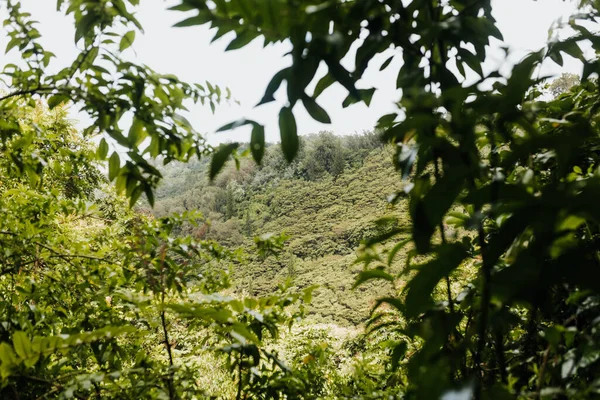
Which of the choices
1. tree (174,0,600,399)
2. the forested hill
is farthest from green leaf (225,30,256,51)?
the forested hill

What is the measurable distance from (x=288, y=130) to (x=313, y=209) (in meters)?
32.1

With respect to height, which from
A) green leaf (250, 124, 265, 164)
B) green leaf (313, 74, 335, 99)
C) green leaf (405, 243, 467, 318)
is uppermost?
green leaf (313, 74, 335, 99)

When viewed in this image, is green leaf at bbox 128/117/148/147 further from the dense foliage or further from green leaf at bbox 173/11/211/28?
green leaf at bbox 173/11/211/28

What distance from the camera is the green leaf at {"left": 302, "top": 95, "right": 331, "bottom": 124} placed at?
488 millimetres

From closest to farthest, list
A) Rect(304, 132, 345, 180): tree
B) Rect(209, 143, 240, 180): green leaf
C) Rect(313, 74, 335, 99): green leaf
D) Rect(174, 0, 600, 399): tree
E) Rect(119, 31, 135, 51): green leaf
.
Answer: Rect(174, 0, 600, 399): tree, Rect(209, 143, 240, 180): green leaf, Rect(313, 74, 335, 99): green leaf, Rect(119, 31, 135, 51): green leaf, Rect(304, 132, 345, 180): tree

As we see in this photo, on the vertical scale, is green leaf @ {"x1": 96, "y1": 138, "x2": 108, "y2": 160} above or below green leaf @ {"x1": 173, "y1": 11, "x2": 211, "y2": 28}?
below

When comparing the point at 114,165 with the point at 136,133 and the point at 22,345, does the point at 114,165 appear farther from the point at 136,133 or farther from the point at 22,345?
the point at 22,345

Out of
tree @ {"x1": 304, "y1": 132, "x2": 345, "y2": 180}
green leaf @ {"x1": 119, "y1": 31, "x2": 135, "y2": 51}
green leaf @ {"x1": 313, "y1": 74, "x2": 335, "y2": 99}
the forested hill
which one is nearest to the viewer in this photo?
green leaf @ {"x1": 313, "y1": 74, "x2": 335, "y2": 99}

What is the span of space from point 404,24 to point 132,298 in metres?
0.96

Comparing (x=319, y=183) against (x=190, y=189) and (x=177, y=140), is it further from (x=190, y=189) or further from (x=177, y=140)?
(x=177, y=140)

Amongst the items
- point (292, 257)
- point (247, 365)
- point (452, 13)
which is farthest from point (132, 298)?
point (292, 257)

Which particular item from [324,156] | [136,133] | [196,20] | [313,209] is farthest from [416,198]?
[324,156]

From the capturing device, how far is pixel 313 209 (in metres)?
32.5

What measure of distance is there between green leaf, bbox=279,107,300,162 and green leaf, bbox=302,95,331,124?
0.13 feet
